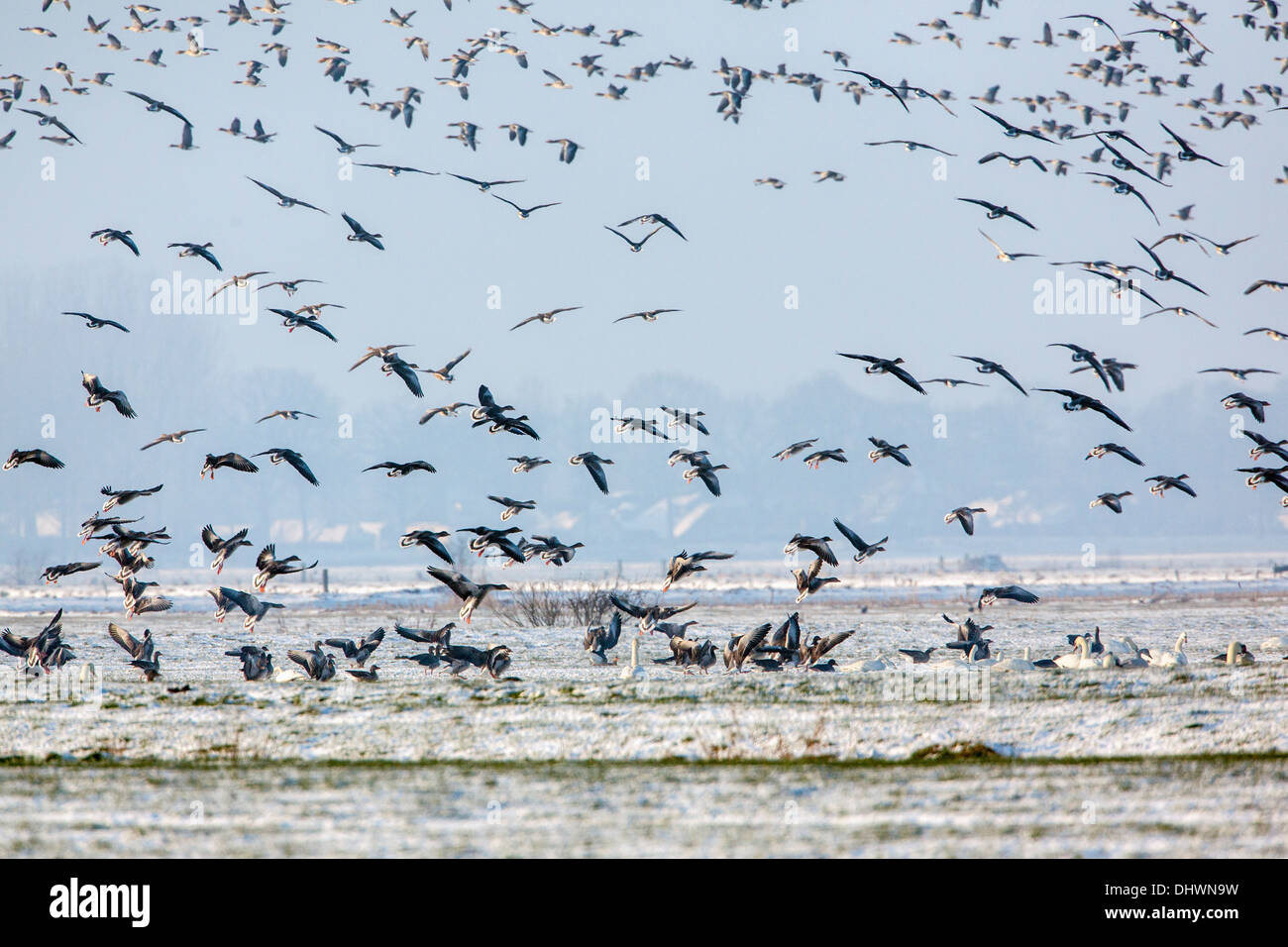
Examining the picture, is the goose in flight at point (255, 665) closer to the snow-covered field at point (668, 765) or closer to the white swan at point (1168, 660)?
the snow-covered field at point (668, 765)

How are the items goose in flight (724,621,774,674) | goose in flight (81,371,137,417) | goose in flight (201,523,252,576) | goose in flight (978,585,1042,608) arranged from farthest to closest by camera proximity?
goose in flight (978,585,1042,608), goose in flight (724,621,774,674), goose in flight (81,371,137,417), goose in flight (201,523,252,576)

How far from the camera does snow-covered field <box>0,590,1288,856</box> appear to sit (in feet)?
39.1

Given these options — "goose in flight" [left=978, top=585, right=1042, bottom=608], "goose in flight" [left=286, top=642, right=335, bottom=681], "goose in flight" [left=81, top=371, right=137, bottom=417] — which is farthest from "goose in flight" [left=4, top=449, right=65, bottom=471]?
"goose in flight" [left=978, top=585, right=1042, bottom=608]

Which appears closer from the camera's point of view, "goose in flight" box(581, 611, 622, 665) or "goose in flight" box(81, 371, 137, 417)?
"goose in flight" box(81, 371, 137, 417)

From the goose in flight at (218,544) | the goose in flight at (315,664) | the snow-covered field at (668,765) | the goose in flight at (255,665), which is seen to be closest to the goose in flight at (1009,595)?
the snow-covered field at (668,765)

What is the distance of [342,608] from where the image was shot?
6291cm

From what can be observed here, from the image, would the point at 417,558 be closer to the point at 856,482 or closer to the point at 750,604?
the point at 856,482

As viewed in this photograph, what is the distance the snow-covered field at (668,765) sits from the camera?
11.9 meters

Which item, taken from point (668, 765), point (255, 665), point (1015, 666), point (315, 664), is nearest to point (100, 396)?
point (255, 665)

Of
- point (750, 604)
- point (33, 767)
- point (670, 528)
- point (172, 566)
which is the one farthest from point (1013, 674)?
point (670, 528)

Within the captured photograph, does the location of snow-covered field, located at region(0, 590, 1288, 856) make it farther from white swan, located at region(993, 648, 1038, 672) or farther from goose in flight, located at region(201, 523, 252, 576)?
goose in flight, located at region(201, 523, 252, 576)

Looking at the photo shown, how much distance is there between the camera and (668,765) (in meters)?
16.5
